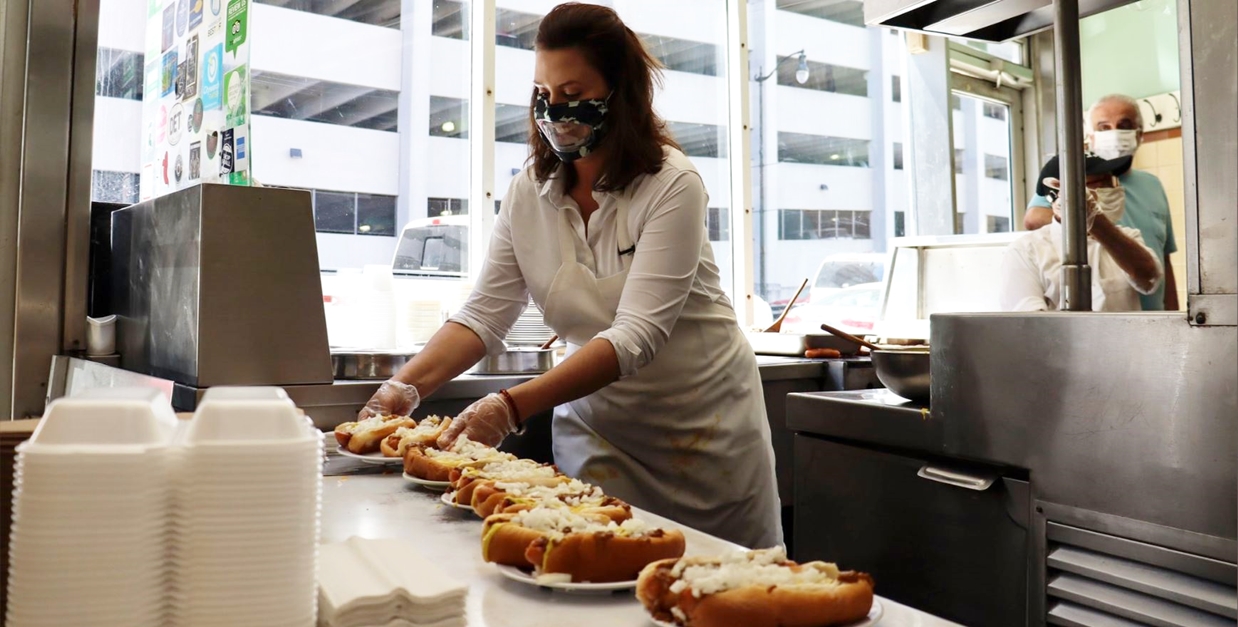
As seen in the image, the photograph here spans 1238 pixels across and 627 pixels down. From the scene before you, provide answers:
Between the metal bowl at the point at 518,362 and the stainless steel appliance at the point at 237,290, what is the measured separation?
76 cm

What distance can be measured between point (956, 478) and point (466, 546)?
2.97 feet

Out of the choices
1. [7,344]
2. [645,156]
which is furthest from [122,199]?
[645,156]

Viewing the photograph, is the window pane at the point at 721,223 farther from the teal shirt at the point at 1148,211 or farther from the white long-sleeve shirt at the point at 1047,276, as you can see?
the white long-sleeve shirt at the point at 1047,276

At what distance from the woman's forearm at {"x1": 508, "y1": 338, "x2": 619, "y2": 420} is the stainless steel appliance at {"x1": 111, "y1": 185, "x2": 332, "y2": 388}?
22.4 inches

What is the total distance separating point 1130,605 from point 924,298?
11.7 ft

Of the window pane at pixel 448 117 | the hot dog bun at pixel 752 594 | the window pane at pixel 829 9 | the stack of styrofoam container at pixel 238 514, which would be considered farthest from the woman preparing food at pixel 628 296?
the window pane at pixel 829 9

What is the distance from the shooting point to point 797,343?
3.99 meters

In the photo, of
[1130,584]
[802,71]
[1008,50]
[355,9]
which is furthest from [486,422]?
[1008,50]

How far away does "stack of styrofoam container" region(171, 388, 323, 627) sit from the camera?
625 millimetres

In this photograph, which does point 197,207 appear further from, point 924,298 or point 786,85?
point 786,85

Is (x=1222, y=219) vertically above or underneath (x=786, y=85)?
underneath

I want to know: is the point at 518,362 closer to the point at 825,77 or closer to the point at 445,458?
the point at 445,458

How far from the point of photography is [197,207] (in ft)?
6.05

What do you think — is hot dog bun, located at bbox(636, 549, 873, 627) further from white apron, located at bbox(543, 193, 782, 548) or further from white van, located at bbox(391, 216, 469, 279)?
white van, located at bbox(391, 216, 469, 279)
